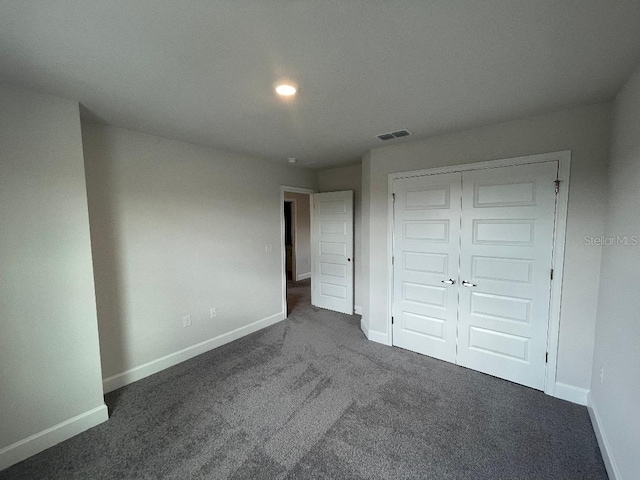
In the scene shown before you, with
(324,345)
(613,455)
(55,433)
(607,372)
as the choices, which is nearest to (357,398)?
(324,345)

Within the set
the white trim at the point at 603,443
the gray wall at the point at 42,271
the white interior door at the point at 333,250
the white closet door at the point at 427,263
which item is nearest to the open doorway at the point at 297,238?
the white interior door at the point at 333,250

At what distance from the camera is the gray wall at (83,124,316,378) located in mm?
2490

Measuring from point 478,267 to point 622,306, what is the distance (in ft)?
3.56

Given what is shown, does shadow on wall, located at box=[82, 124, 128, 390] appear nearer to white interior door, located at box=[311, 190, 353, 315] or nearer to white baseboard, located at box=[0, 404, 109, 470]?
white baseboard, located at box=[0, 404, 109, 470]

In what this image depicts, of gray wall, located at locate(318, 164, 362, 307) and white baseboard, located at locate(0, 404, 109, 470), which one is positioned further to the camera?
gray wall, located at locate(318, 164, 362, 307)

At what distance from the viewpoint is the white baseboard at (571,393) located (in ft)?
7.43

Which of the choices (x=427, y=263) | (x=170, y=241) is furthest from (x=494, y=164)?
(x=170, y=241)

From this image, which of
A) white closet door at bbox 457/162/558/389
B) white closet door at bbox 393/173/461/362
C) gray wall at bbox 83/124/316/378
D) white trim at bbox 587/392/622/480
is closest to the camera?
white trim at bbox 587/392/622/480

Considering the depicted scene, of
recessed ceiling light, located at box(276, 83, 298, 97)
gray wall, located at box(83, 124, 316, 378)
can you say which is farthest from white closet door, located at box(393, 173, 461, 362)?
gray wall, located at box(83, 124, 316, 378)

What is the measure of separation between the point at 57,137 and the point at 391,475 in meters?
3.18

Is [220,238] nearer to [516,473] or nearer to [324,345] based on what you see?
[324,345]

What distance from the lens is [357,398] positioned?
2365 mm

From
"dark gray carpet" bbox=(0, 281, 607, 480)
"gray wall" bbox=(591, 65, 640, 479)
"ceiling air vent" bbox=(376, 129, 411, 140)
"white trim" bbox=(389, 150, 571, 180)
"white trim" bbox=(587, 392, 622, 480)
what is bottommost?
"dark gray carpet" bbox=(0, 281, 607, 480)

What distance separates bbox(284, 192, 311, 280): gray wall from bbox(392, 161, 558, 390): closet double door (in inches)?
167
